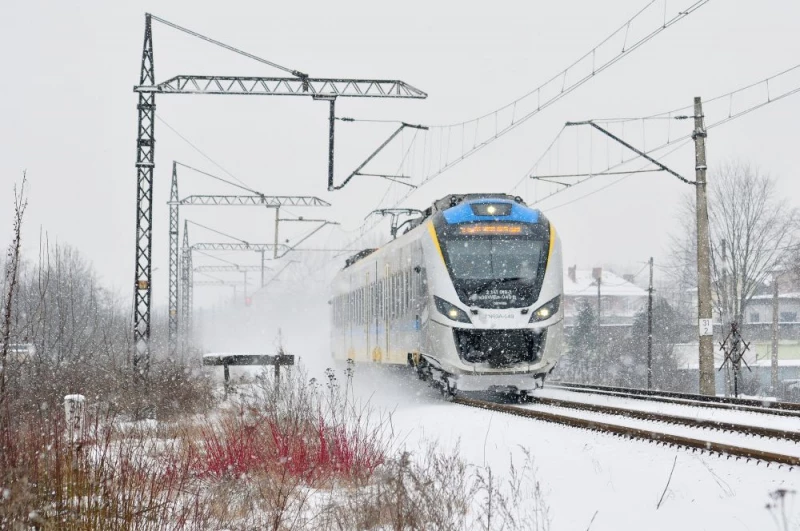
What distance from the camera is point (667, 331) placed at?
5841cm

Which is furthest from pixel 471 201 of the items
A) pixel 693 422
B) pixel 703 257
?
pixel 703 257

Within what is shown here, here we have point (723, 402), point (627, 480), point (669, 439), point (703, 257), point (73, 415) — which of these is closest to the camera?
point (73, 415)

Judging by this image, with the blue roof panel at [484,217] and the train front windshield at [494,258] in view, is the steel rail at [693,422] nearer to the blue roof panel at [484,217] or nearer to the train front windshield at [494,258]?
the train front windshield at [494,258]

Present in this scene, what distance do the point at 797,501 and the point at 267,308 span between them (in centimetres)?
10628

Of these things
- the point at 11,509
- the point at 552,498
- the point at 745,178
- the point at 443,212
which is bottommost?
the point at 552,498

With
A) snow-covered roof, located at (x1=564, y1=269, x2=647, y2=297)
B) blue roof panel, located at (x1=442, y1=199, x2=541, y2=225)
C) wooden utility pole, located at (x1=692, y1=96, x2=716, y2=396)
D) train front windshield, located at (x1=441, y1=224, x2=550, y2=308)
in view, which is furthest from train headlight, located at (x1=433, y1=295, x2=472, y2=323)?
snow-covered roof, located at (x1=564, y1=269, x2=647, y2=297)

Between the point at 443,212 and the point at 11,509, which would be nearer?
the point at 11,509

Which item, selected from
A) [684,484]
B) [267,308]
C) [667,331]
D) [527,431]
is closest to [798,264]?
[667,331]

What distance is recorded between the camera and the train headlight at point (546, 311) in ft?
49.1

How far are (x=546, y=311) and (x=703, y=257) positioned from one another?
6.50 meters

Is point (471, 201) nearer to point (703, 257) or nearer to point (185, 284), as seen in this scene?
point (703, 257)

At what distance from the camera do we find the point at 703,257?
1988 centimetres

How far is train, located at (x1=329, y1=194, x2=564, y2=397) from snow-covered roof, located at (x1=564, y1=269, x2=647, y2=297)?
8110cm

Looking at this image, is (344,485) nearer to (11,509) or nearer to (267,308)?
(11,509)
